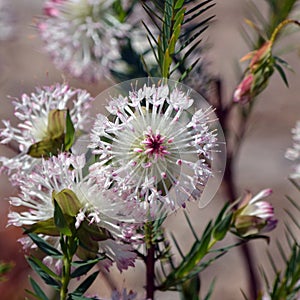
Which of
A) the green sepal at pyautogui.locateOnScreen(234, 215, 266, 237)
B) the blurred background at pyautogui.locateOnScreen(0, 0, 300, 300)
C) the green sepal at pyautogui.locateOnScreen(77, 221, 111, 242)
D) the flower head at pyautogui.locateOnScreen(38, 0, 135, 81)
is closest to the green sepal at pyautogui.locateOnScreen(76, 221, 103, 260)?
the green sepal at pyautogui.locateOnScreen(77, 221, 111, 242)

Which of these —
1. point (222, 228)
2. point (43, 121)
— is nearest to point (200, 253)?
point (222, 228)

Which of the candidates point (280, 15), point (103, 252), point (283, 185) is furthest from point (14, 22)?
point (283, 185)

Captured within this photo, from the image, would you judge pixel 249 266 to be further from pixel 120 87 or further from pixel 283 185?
pixel 283 185

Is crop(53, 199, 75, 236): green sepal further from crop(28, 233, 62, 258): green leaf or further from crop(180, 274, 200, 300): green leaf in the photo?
crop(180, 274, 200, 300): green leaf

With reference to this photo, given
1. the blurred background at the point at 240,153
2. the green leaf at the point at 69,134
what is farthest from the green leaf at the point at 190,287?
the blurred background at the point at 240,153

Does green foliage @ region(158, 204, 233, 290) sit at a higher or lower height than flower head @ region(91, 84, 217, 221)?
lower

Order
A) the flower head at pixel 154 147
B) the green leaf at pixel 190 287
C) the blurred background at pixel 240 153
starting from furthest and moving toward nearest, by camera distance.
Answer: the blurred background at pixel 240 153
the green leaf at pixel 190 287
the flower head at pixel 154 147

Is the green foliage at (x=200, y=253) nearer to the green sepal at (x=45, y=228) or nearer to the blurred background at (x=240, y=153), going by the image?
the green sepal at (x=45, y=228)
